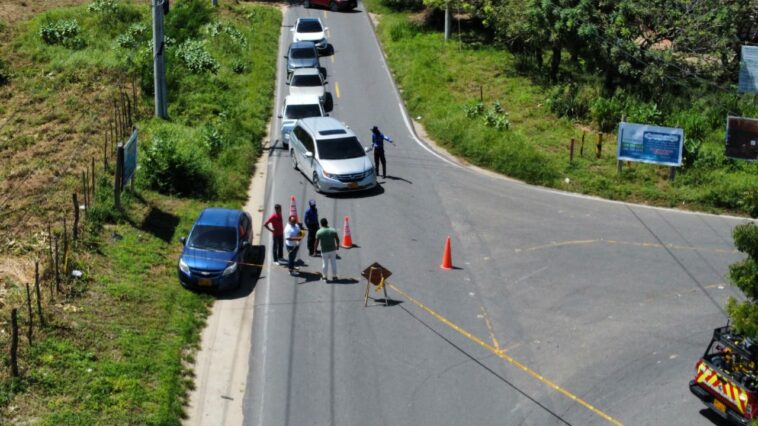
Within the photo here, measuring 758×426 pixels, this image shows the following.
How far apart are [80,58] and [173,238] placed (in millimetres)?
20093

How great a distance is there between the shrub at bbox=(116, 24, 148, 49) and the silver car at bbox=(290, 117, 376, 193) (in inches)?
632

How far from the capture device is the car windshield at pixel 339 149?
28531 mm

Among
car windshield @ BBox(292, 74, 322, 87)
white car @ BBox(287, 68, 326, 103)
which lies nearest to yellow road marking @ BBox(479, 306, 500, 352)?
white car @ BBox(287, 68, 326, 103)

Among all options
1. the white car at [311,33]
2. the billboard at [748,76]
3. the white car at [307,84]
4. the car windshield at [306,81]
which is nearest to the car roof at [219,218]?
the white car at [307,84]

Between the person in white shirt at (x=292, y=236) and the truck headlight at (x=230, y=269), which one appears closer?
the truck headlight at (x=230, y=269)

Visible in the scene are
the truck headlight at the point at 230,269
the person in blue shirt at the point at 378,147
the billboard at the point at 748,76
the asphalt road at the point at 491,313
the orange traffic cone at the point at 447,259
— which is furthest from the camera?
the billboard at the point at 748,76

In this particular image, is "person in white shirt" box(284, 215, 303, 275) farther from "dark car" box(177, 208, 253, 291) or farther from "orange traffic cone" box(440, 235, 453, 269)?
"orange traffic cone" box(440, 235, 453, 269)

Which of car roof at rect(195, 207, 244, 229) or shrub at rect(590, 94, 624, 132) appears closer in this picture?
car roof at rect(195, 207, 244, 229)

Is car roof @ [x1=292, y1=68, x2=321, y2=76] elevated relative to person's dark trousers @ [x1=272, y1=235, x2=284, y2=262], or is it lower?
elevated

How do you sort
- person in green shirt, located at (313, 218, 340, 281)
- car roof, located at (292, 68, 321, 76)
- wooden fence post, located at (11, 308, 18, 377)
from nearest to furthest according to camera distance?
wooden fence post, located at (11, 308, 18, 377) → person in green shirt, located at (313, 218, 340, 281) → car roof, located at (292, 68, 321, 76)

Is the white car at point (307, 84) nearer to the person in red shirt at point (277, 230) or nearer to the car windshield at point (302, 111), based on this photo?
the car windshield at point (302, 111)

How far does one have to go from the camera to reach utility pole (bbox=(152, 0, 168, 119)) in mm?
32000

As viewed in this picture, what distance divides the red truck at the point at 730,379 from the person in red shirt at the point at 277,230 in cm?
1052

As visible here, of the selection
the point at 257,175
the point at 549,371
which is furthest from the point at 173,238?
the point at 549,371
